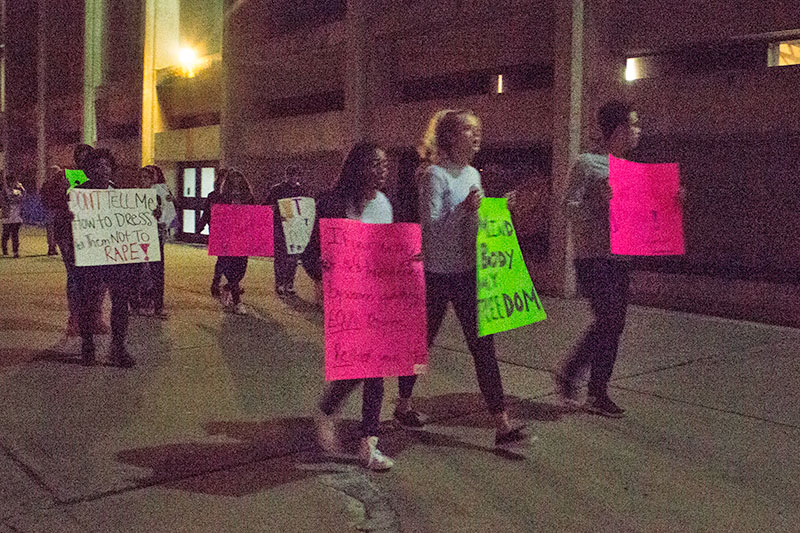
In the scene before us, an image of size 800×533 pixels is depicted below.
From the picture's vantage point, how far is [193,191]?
21.7 meters

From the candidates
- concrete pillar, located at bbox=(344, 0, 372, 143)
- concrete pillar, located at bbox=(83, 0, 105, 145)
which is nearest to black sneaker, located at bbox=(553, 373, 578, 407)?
concrete pillar, located at bbox=(344, 0, 372, 143)

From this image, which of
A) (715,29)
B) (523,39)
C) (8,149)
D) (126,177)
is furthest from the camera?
(8,149)

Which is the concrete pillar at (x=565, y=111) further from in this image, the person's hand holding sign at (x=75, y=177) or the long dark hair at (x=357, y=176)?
the long dark hair at (x=357, y=176)

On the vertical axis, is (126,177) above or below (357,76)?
below

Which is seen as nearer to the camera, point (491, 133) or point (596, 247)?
point (596, 247)

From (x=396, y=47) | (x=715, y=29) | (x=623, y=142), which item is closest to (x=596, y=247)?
(x=623, y=142)

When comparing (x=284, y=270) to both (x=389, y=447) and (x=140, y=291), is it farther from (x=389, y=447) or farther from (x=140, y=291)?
(x=389, y=447)

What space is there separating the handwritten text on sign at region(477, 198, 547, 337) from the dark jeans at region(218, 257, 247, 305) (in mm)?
5524

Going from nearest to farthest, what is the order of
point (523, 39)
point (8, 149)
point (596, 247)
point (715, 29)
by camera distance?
point (596, 247)
point (715, 29)
point (523, 39)
point (8, 149)

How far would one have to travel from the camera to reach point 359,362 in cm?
411

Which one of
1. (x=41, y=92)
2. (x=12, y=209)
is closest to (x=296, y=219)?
(x=12, y=209)

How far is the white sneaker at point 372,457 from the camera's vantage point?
4.09m

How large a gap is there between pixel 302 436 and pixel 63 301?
6.66 m

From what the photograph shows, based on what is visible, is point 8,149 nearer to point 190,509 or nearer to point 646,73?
point 646,73
